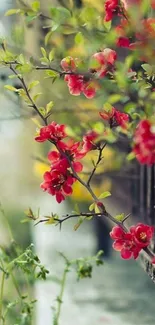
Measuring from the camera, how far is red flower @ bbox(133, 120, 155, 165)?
499 mm

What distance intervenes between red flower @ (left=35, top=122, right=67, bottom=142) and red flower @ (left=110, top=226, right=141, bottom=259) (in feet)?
0.39

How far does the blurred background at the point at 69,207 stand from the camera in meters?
1.32

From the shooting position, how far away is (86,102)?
1.44 metres

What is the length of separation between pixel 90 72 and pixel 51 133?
88mm

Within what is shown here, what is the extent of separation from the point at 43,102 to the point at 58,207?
2.32 feet

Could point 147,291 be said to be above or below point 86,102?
below

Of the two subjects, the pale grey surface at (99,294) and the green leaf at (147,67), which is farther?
the pale grey surface at (99,294)

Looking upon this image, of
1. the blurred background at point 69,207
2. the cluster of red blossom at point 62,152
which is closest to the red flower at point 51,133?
the cluster of red blossom at point 62,152

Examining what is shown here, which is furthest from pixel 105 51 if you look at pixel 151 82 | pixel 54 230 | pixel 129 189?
pixel 54 230

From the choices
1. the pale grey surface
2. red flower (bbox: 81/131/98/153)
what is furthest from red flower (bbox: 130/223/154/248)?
the pale grey surface

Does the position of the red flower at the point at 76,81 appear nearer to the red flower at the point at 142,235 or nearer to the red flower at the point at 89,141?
the red flower at the point at 89,141

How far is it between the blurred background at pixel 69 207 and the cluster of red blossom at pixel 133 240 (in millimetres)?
240

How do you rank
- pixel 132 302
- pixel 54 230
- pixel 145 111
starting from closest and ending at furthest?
pixel 145 111 < pixel 132 302 < pixel 54 230

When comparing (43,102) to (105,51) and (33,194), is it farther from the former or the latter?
(105,51)
